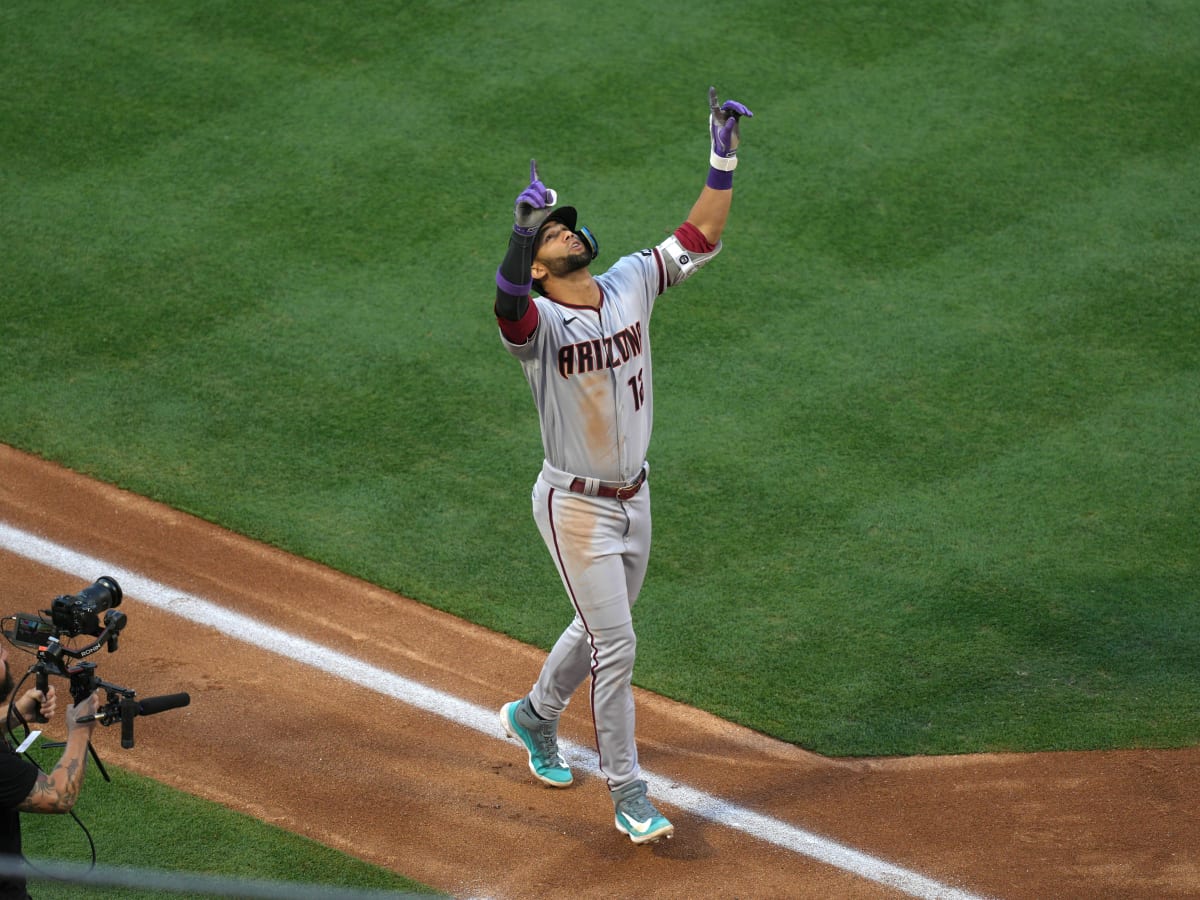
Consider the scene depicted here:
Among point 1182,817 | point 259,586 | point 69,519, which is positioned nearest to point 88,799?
point 259,586

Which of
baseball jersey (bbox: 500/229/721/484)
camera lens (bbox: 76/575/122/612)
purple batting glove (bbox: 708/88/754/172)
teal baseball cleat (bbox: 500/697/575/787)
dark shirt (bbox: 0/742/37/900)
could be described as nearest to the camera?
dark shirt (bbox: 0/742/37/900)

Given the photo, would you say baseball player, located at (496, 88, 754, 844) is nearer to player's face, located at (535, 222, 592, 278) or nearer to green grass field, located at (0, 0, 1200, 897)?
player's face, located at (535, 222, 592, 278)

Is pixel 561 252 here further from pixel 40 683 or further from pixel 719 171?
pixel 40 683

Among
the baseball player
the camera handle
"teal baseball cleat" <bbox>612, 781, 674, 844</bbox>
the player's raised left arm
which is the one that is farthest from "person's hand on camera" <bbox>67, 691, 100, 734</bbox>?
the player's raised left arm

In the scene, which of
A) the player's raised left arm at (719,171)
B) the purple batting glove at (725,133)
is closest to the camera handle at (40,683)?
the player's raised left arm at (719,171)

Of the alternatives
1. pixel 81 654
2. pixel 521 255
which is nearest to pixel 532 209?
pixel 521 255

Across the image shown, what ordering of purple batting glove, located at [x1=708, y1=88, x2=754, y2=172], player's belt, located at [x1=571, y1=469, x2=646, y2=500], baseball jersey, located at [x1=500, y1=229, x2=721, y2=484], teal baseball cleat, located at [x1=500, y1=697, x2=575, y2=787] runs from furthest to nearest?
1. teal baseball cleat, located at [x1=500, y1=697, x2=575, y2=787]
2. purple batting glove, located at [x1=708, y1=88, x2=754, y2=172]
3. player's belt, located at [x1=571, y1=469, x2=646, y2=500]
4. baseball jersey, located at [x1=500, y1=229, x2=721, y2=484]
